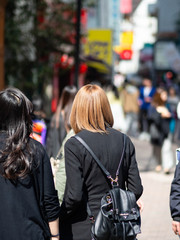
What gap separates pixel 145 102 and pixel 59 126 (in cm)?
1229

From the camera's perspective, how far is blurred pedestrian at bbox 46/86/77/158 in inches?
251

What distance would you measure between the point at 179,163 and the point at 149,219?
Result: 3836 millimetres

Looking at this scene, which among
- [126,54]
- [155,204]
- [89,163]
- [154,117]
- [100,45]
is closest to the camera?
[89,163]

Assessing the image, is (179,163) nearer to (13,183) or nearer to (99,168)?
(99,168)

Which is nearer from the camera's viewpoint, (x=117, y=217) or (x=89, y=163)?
(x=117, y=217)

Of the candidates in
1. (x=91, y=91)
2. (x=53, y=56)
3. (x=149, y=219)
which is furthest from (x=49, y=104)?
(x=91, y=91)

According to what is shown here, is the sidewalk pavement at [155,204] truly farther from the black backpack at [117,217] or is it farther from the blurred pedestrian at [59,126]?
the black backpack at [117,217]

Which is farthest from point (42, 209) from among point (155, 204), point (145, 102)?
point (145, 102)

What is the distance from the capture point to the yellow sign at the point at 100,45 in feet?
63.3

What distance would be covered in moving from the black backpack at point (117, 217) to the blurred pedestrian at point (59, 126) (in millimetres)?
2530

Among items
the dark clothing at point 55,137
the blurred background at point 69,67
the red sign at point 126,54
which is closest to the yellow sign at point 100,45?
the blurred background at point 69,67

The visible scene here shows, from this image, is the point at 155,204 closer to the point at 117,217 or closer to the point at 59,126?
the point at 59,126

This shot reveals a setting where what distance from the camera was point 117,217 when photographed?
3.67 m

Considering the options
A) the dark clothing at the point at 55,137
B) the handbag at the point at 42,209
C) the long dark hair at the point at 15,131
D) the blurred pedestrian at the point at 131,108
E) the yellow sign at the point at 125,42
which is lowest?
the blurred pedestrian at the point at 131,108
